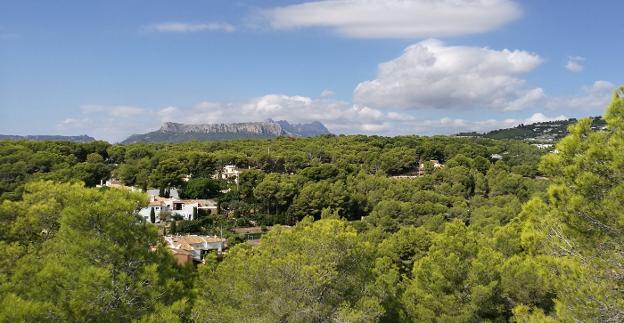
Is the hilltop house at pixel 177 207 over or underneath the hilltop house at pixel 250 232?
over

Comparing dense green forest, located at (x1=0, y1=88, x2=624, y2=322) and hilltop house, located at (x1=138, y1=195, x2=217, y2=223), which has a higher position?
dense green forest, located at (x1=0, y1=88, x2=624, y2=322)

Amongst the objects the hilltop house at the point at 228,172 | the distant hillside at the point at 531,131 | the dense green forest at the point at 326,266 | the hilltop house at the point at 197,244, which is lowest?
the hilltop house at the point at 197,244

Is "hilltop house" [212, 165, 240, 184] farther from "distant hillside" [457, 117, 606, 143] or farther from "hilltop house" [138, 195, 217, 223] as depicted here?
"distant hillside" [457, 117, 606, 143]

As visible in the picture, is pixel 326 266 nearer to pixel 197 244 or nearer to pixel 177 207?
pixel 197 244

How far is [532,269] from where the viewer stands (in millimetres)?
10398

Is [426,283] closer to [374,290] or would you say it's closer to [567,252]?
[374,290]

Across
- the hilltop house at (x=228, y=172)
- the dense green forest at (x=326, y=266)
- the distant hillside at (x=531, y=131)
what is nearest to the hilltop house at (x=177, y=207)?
the hilltop house at (x=228, y=172)

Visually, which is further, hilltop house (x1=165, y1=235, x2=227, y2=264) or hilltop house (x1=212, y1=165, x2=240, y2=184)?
hilltop house (x1=212, y1=165, x2=240, y2=184)

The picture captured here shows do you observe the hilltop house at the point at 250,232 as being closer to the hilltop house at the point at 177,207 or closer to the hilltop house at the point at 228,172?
the hilltop house at the point at 177,207

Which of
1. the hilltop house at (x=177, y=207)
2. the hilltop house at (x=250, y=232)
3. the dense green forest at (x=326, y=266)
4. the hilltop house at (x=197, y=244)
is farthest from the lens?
the hilltop house at (x=177, y=207)

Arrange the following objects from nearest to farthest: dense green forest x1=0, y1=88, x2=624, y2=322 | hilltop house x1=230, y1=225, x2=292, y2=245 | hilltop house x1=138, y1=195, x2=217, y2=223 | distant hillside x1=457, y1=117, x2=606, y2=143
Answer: dense green forest x1=0, y1=88, x2=624, y2=322 < hilltop house x1=230, y1=225, x2=292, y2=245 < hilltop house x1=138, y1=195, x2=217, y2=223 < distant hillside x1=457, y1=117, x2=606, y2=143

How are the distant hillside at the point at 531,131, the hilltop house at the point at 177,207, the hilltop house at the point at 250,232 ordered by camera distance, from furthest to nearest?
the distant hillside at the point at 531,131, the hilltop house at the point at 177,207, the hilltop house at the point at 250,232

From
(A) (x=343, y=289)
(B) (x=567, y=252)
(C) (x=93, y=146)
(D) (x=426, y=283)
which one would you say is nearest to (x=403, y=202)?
(D) (x=426, y=283)

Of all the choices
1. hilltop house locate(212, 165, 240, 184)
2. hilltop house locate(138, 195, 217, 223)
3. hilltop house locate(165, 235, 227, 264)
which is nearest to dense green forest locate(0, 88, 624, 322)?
hilltop house locate(165, 235, 227, 264)
